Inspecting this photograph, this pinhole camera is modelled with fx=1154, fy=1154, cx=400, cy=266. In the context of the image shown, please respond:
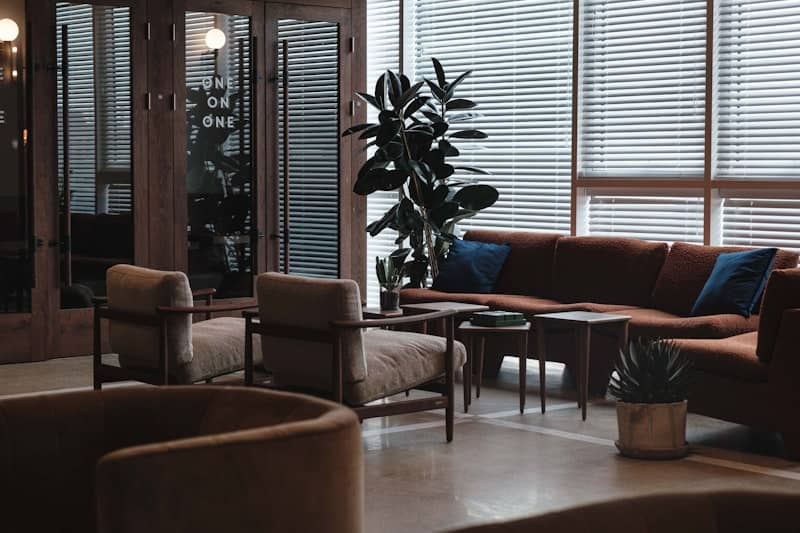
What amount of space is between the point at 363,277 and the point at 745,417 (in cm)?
491

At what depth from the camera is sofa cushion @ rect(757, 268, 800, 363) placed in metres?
5.61

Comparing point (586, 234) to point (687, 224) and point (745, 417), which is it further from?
point (745, 417)

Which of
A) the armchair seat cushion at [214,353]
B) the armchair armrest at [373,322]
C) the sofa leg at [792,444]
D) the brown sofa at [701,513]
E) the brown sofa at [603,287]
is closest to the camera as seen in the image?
the brown sofa at [701,513]

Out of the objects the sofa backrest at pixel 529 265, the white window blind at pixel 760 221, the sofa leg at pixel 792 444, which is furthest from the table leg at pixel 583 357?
the white window blind at pixel 760 221

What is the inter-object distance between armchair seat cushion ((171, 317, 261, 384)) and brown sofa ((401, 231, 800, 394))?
218 cm

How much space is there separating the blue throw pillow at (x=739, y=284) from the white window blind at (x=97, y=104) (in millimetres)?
4457

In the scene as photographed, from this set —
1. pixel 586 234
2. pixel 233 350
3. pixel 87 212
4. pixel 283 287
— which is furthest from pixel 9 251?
pixel 586 234

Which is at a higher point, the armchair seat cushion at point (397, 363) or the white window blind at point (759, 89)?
the white window blind at point (759, 89)

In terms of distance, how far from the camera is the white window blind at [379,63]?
1016 centimetres

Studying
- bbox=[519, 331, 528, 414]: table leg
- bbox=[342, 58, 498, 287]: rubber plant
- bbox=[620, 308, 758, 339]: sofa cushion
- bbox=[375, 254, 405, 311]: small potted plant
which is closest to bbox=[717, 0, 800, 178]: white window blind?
bbox=[620, 308, 758, 339]: sofa cushion

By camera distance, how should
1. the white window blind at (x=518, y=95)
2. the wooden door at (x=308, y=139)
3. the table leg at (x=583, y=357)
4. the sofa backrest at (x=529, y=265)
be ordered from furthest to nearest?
the wooden door at (x=308, y=139), the white window blind at (x=518, y=95), the sofa backrest at (x=529, y=265), the table leg at (x=583, y=357)

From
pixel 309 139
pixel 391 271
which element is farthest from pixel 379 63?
pixel 391 271

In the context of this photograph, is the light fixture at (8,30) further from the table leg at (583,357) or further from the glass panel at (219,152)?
the table leg at (583,357)

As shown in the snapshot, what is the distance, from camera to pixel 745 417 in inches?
224
